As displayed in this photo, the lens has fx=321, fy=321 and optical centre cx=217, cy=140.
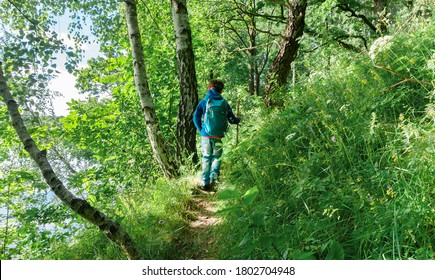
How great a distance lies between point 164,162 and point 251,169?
2.48 meters

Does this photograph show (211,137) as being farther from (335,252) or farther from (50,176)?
(335,252)

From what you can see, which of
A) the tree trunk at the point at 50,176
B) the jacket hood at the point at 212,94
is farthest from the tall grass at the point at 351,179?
the tree trunk at the point at 50,176

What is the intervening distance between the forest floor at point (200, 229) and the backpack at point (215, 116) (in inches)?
40.3

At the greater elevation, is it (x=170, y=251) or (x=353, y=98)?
(x=353, y=98)

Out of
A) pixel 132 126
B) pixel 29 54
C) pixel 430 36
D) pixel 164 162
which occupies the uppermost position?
pixel 29 54

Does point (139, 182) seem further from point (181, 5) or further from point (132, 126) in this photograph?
point (181, 5)

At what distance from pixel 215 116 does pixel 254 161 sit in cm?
155

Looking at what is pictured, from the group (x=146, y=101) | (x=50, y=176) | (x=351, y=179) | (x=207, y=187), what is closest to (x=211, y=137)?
(x=207, y=187)

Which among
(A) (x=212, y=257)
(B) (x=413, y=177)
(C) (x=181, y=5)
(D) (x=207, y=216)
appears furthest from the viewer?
(C) (x=181, y=5)

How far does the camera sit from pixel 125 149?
761 centimetres

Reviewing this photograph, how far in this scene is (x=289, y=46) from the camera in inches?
263

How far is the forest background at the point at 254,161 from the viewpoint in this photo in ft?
7.91

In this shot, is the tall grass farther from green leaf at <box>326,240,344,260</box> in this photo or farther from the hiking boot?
the hiking boot

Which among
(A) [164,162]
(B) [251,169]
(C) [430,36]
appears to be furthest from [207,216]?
(C) [430,36]
